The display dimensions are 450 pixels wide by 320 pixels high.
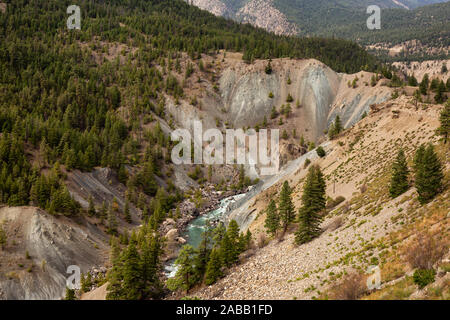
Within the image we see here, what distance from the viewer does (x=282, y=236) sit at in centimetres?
4366

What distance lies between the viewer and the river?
225 feet

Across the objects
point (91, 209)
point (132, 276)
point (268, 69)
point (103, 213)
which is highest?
point (268, 69)

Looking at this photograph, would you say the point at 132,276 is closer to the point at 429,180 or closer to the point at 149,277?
the point at 149,277

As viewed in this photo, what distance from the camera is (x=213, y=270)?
118 ft

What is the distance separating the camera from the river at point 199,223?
68.4 metres

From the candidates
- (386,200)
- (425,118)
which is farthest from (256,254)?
(425,118)

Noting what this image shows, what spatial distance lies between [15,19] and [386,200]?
184414mm

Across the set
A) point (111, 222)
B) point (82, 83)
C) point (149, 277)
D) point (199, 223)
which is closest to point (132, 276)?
point (149, 277)

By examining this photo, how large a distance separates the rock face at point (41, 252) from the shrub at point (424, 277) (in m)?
48.9

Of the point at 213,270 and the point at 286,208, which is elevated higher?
the point at 286,208

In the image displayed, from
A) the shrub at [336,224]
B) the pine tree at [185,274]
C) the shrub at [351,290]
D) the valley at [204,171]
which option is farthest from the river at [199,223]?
the shrub at [351,290]

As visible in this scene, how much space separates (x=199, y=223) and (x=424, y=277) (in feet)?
219

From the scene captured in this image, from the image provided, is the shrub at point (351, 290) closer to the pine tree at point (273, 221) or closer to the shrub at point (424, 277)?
the shrub at point (424, 277)

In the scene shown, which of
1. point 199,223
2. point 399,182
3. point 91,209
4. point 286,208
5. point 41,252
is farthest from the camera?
point 199,223
